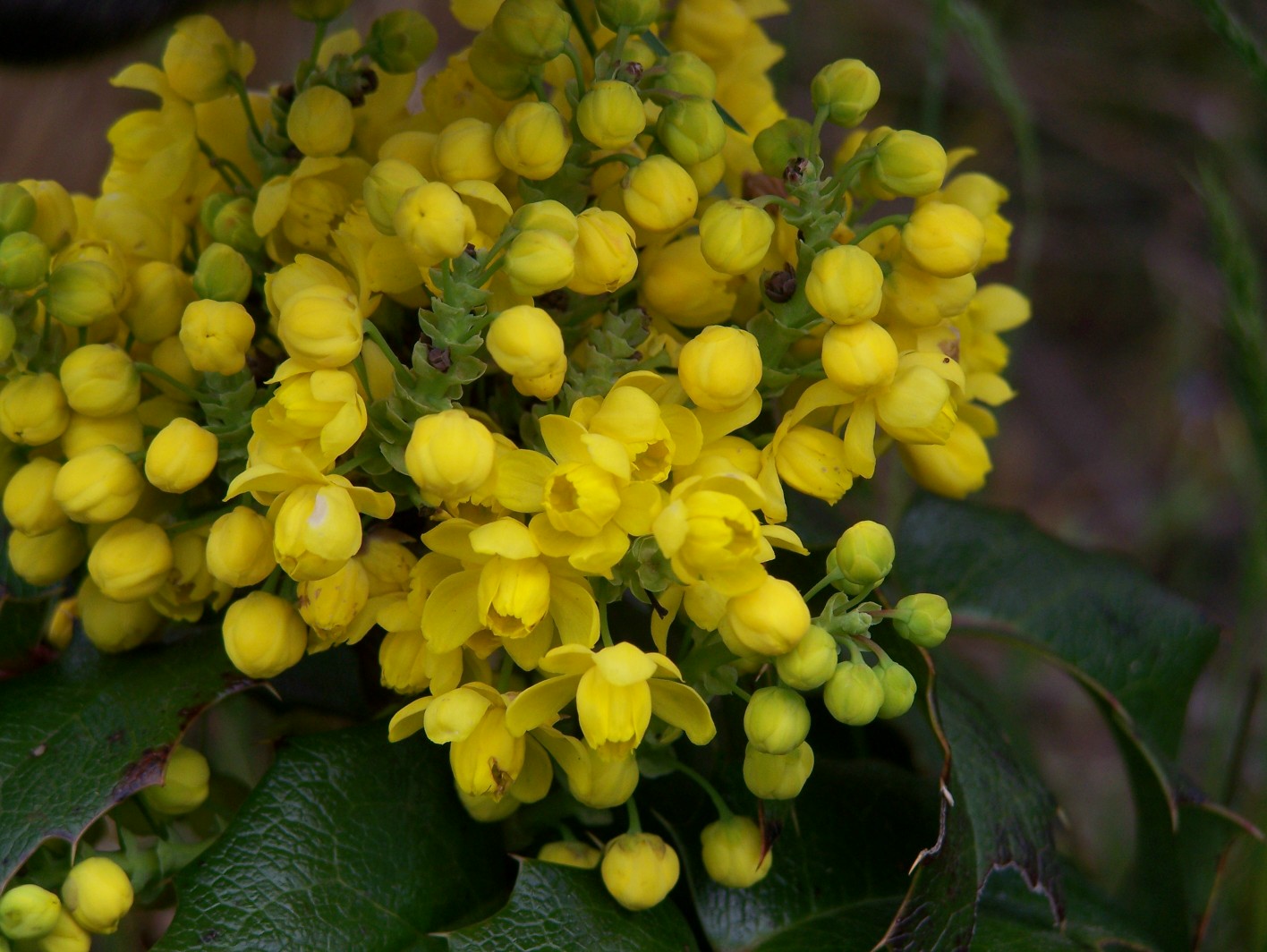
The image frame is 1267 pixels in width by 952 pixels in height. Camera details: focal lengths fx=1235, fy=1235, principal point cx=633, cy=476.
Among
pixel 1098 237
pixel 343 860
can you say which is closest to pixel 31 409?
pixel 343 860

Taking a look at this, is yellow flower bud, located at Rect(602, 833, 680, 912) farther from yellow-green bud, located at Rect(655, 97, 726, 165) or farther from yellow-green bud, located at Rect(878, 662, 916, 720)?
yellow-green bud, located at Rect(655, 97, 726, 165)

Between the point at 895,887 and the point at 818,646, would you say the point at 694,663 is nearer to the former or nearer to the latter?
the point at 818,646

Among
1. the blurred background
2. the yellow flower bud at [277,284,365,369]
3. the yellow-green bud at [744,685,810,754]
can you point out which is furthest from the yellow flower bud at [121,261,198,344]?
the blurred background

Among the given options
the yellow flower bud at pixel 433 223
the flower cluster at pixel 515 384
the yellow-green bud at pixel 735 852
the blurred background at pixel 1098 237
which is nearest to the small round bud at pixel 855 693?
the flower cluster at pixel 515 384

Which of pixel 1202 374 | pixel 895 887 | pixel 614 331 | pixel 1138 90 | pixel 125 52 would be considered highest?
pixel 125 52

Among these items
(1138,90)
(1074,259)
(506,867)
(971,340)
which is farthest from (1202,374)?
(506,867)

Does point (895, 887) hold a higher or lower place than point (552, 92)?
lower
